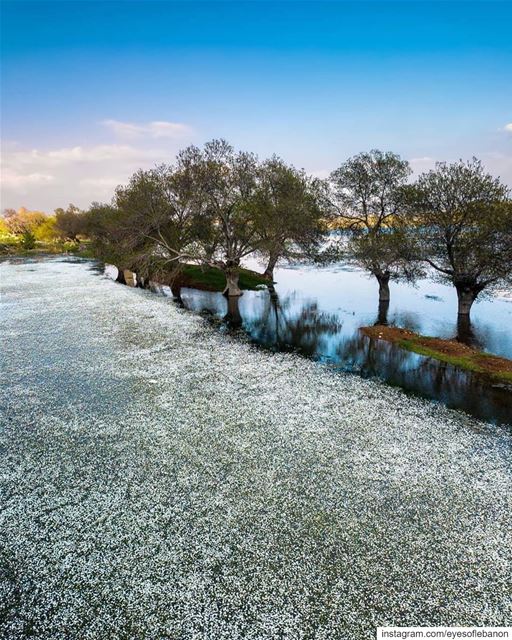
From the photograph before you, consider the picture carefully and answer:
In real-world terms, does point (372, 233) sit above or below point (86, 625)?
above

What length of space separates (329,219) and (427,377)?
941 inches

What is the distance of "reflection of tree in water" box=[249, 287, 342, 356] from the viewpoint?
85.7 feet

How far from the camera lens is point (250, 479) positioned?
1130 centimetres

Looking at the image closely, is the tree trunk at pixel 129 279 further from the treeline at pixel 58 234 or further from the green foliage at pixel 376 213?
the treeline at pixel 58 234

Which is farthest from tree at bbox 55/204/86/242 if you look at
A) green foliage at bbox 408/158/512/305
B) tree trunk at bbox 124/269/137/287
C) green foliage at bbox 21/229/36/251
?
green foliage at bbox 408/158/512/305

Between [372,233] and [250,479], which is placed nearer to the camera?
[250,479]

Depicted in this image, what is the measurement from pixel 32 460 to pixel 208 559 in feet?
24.3

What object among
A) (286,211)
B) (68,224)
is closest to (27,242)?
(68,224)

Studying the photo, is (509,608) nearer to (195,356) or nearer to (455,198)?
(195,356)

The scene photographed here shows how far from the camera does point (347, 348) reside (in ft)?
82.0

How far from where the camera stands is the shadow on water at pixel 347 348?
1738 centimetres

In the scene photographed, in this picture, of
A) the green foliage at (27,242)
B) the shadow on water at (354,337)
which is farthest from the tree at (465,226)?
the green foliage at (27,242)

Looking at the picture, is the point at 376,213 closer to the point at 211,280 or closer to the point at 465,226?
the point at 465,226

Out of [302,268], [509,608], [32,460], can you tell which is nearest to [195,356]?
[32,460]
